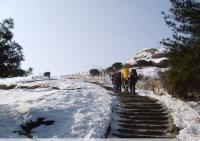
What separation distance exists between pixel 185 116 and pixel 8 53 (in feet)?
30.5

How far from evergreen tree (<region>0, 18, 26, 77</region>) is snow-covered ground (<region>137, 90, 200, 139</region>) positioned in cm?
830

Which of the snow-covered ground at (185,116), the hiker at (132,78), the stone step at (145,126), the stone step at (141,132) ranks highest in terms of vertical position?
the hiker at (132,78)

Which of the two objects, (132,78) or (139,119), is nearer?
(139,119)

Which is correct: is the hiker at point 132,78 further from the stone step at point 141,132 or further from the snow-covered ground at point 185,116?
the stone step at point 141,132

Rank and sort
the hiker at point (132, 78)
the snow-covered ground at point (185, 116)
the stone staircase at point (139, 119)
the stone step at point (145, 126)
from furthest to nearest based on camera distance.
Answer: the hiker at point (132, 78) < the stone step at point (145, 126) < the stone staircase at point (139, 119) < the snow-covered ground at point (185, 116)

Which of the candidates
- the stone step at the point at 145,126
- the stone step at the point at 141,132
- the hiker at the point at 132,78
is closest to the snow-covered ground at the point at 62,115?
the stone step at the point at 141,132

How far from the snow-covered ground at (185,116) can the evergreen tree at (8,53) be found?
8.30 metres

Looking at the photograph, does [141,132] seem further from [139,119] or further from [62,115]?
[62,115]

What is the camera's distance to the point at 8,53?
61.5ft

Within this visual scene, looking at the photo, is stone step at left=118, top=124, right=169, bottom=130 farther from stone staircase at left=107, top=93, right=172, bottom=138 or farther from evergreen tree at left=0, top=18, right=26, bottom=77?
evergreen tree at left=0, top=18, right=26, bottom=77

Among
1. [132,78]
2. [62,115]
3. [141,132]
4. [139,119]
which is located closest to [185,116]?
[139,119]

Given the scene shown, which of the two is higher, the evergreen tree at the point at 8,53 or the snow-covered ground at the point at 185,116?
the evergreen tree at the point at 8,53

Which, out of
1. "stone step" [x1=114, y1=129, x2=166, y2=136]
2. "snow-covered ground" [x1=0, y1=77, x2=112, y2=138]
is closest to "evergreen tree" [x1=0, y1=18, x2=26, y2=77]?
"snow-covered ground" [x1=0, y1=77, x2=112, y2=138]

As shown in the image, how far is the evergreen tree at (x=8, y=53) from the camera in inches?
725
